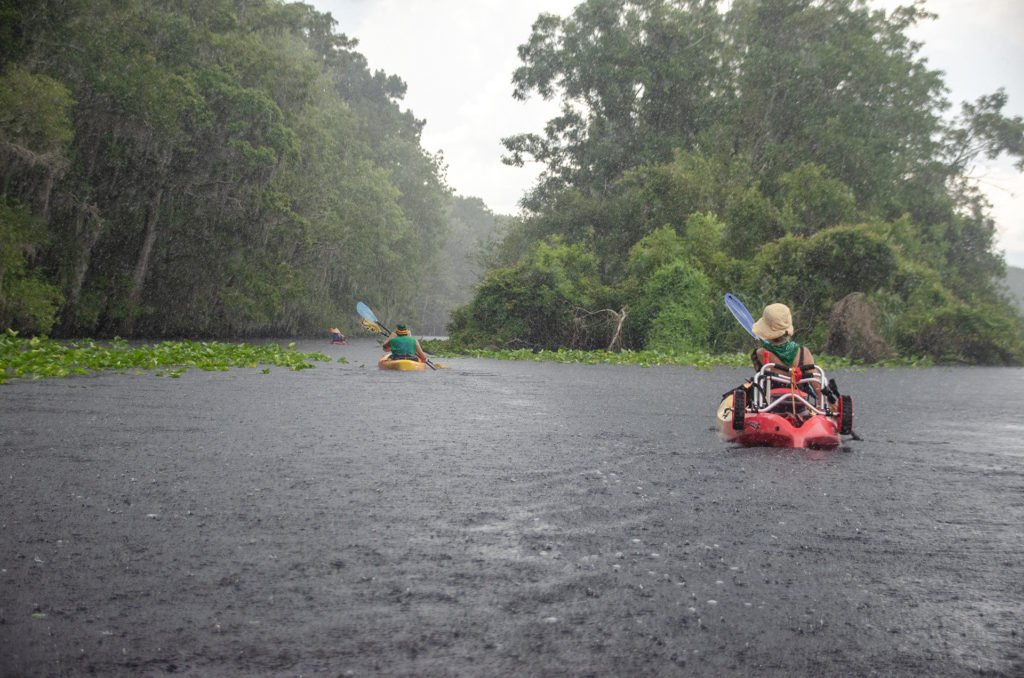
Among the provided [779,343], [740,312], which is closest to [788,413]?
[779,343]

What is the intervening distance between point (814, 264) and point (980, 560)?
1229 inches

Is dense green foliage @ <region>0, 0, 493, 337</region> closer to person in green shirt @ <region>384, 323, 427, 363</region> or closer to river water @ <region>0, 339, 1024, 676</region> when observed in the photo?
person in green shirt @ <region>384, 323, 427, 363</region>

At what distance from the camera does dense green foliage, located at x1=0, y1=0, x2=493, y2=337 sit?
2909cm

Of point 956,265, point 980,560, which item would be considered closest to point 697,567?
point 980,560

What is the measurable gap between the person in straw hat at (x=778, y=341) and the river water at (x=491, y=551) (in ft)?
3.43

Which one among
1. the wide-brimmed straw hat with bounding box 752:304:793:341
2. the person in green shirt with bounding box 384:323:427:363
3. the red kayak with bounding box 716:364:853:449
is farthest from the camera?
the person in green shirt with bounding box 384:323:427:363

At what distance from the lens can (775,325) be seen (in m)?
9.97

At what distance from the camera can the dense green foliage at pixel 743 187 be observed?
35125mm

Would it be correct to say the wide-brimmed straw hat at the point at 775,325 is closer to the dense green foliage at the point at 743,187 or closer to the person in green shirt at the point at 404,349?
the person in green shirt at the point at 404,349

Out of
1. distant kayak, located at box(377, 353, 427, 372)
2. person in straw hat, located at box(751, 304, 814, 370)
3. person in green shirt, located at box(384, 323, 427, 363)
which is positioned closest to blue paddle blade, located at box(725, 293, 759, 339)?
person in straw hat, located at box(751, 304, 814, 370)

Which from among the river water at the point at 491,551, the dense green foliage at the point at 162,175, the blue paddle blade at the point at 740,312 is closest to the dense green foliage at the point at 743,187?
the dense green foliage at the point at 162,175

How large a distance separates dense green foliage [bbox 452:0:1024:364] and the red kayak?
23.5 meters

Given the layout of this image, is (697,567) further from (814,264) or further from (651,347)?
(814,264)

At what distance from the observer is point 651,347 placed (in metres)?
33.6
